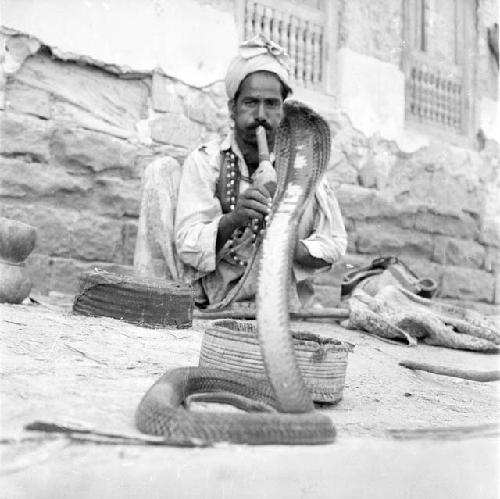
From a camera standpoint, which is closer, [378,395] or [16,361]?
[16,361]

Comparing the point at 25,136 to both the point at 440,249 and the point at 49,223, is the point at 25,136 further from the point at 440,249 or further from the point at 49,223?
the point at 440,249

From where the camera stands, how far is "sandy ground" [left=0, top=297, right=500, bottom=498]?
1020 mm

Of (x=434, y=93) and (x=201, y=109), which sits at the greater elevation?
(x=434, y=93)

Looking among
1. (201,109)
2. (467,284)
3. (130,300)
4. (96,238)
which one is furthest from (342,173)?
(130,300)

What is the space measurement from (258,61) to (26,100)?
127 cm

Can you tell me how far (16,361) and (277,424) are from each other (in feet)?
2.79

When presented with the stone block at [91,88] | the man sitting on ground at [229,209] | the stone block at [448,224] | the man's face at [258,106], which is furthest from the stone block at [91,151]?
the stone block at [448,224]

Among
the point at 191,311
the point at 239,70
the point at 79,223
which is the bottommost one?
Result: the point at 191,311

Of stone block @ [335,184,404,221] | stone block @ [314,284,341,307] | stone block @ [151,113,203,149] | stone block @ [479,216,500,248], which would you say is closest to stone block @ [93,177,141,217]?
stone block @ [151,113,203,149]

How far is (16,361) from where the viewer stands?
1743mm

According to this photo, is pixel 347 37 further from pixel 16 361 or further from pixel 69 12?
pixel 16 361

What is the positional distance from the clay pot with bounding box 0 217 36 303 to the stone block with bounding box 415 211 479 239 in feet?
10.3

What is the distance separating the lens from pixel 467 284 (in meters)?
5.22

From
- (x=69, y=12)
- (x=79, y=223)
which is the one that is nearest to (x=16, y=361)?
(x=79, y=223)
